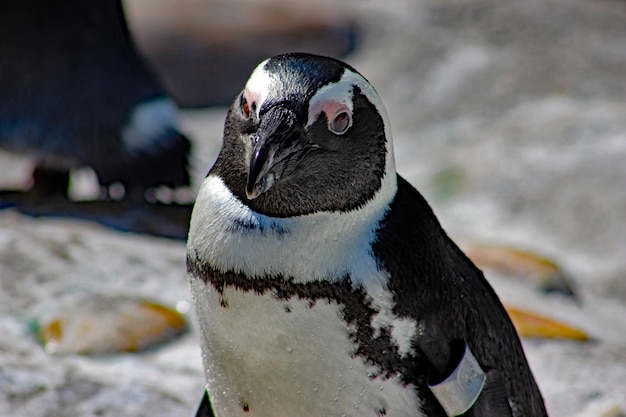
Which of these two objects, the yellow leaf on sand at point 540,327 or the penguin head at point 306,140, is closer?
the penguin head at point 306,140

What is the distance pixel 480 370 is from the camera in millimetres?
1389

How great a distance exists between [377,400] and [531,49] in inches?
137

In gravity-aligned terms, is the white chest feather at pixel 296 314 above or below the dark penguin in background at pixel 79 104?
above

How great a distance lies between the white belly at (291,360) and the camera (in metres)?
1.32

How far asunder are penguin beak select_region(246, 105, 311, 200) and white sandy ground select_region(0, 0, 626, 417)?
810 millimetres

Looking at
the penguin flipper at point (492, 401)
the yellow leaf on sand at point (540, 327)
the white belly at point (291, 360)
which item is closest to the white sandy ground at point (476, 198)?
the yellow leaf on sand at point (540, 327)

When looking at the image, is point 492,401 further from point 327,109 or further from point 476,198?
point 476,198

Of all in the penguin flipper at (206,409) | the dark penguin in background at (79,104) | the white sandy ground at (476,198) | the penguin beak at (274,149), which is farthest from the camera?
the dark penguin in background at (79,104)

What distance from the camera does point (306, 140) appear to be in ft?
4.22

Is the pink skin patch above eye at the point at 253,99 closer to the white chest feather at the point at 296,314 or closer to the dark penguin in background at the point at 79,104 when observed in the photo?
the white chest feather at the point at 296,314

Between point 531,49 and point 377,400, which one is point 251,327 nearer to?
point 377,400

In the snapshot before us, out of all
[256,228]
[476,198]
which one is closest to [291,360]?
[256,228]

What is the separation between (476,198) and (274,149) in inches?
91.9

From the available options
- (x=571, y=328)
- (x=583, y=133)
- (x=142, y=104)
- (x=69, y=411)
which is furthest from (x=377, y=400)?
(x=583, y=133)
